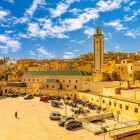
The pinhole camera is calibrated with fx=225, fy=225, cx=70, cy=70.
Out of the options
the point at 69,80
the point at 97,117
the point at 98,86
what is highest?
the point at 69,80

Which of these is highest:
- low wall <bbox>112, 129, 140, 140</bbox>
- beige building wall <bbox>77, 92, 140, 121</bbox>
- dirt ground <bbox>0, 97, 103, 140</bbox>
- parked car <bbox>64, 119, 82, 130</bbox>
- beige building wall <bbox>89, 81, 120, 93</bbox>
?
beige building wall <bbox>89, 81, 120, 93</bbox>

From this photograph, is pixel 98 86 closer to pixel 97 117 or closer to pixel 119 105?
pixel 119 105

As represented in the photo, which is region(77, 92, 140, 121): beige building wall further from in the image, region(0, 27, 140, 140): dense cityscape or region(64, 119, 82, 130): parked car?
region(64, 119, 82, 130): parked car

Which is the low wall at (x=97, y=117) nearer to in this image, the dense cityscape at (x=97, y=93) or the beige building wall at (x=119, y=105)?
the dense cityscape at (x=97, y=93)

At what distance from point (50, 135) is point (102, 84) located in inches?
950

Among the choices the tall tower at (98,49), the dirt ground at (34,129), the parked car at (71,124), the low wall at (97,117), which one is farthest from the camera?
the tall tower at (98,49)

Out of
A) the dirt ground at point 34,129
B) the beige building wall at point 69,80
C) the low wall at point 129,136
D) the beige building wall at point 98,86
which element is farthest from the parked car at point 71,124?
the beige building wall at point 69,80

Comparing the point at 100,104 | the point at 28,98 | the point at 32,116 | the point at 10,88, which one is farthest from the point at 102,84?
the point at 10,88

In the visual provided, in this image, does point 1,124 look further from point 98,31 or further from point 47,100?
point 98,31

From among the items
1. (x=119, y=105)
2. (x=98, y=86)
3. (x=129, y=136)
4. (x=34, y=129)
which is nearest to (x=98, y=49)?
(x=98, y=86)

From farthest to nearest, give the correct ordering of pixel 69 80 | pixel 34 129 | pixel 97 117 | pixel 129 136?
pixel 69 80 < pixel 97 117 < pixel 34 129 < pixel 129 136

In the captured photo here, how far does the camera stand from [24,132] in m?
A: 22.6

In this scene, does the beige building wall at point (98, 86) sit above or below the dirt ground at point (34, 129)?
above

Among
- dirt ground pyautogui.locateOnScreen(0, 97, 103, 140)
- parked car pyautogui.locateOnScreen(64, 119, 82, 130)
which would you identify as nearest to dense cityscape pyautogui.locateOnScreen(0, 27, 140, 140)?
parked car pyautogui.locateOnScreen(64, 119, 82, 130)
